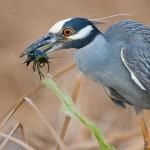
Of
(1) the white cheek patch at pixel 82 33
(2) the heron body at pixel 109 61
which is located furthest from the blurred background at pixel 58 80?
(1) the white cheek patch at pixel 82 33

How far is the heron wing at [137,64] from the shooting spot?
4.32 meters

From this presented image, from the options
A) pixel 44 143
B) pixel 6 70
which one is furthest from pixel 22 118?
pixel 44 143

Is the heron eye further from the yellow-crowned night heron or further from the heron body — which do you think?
the heron body

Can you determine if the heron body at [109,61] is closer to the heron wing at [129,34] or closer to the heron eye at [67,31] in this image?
the heron wing at [129,34]

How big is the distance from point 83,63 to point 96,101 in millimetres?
2030

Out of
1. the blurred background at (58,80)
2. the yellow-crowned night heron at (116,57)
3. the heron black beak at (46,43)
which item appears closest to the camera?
the heron black beak at (46,43)

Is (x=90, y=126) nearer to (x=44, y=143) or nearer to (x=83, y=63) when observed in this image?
(x=83, y=63)

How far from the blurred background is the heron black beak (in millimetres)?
1105

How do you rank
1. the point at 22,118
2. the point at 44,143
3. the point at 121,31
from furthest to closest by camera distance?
the point at 22,118 → the point at 44,143 → the point at 121,31

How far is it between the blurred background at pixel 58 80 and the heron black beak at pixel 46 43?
1.11 meters

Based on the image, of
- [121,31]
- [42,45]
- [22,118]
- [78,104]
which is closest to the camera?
[42,45]

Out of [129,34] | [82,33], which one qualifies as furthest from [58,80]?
[82,33]

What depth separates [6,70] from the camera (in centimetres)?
650

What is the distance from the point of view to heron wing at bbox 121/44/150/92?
14.2 feet
